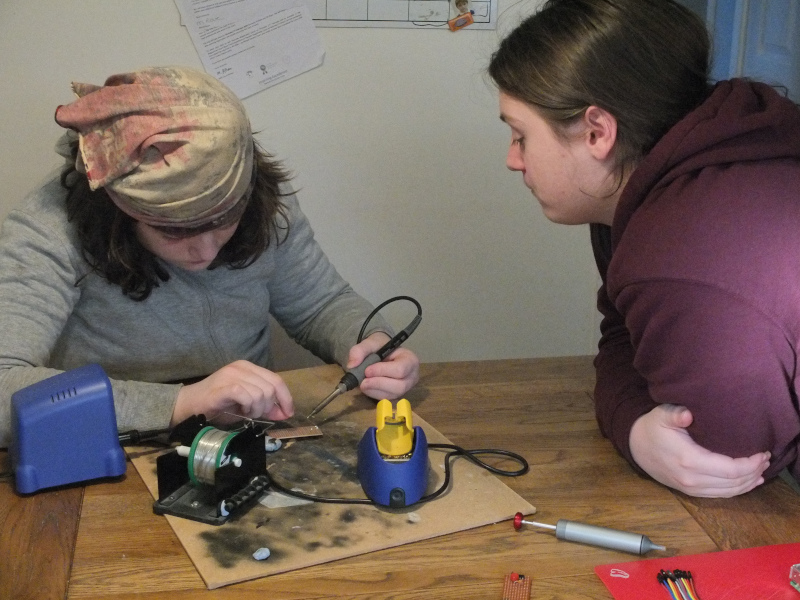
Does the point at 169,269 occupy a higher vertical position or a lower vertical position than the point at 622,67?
lower

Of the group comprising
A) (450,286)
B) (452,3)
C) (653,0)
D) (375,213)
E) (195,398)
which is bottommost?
(450,286)

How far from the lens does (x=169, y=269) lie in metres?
1.29

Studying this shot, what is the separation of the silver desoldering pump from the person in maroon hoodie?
0.45ft

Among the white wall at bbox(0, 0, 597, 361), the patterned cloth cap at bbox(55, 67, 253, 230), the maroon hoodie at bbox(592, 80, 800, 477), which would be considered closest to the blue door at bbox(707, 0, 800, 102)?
the white wall at bbox(0, 0, 597, 361)

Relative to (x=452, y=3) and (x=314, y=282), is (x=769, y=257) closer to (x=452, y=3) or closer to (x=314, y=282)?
(x=314, y=282)

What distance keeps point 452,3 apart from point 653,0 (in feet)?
2.83

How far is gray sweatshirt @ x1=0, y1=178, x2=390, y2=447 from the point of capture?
109 cm

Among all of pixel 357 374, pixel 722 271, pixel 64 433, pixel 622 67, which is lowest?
pixel 357 374

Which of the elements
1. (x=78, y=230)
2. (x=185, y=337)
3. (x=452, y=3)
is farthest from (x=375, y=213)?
(x=78, y=230)

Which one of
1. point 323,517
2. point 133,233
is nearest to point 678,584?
point 323,517

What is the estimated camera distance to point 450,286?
201 centimetres

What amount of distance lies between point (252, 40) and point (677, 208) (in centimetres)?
114

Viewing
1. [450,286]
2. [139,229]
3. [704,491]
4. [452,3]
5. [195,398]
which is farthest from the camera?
[450,286]

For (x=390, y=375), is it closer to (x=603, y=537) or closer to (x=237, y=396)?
(x=237, y=396)
